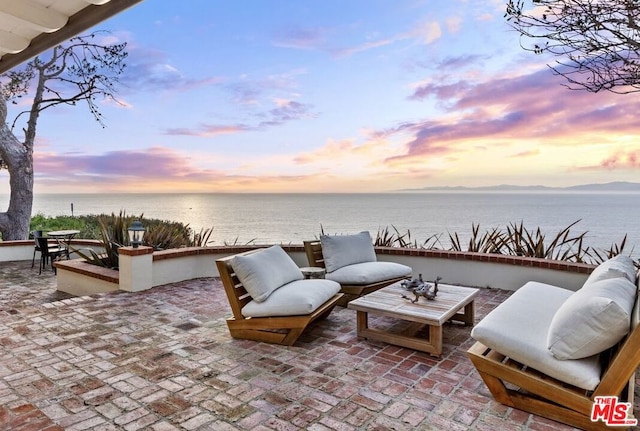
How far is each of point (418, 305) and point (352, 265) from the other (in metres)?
1.41

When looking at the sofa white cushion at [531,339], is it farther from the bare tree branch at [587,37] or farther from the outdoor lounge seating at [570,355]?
the bare tree branch at [587,37]

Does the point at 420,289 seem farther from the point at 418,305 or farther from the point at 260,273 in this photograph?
the point at 260,273

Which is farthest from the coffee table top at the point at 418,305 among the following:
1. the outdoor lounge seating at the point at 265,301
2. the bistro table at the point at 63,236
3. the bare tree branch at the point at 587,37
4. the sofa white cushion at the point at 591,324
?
the bistro table at the point at 63,236

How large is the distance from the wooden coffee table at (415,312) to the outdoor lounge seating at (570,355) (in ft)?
1.73

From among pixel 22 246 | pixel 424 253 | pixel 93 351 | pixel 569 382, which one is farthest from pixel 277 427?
pixel 22 246

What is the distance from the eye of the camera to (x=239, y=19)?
948cm

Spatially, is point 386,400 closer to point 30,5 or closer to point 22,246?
point 30,5

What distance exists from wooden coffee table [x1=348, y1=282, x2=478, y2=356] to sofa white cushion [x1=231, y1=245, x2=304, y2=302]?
2.32 feet

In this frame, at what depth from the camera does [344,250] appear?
182 inches

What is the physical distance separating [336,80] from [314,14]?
170 cm

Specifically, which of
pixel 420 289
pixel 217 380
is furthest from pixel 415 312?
pixel 217 380

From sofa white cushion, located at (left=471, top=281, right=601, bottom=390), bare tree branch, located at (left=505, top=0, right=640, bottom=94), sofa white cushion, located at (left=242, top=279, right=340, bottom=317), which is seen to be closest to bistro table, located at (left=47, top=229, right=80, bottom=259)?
sofa white cushion, located at (left=242, top=279, right=340, bottom=317)

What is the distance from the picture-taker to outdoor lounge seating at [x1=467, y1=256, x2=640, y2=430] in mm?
1946

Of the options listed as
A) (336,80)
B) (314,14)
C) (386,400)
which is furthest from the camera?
(336,80)
